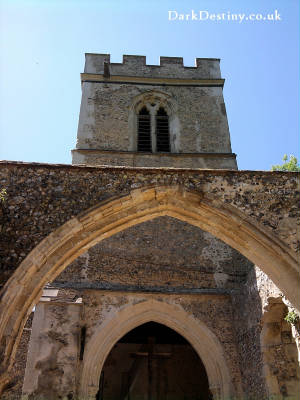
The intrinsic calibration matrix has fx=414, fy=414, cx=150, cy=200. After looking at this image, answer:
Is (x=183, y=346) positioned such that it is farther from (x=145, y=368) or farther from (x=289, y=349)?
(x=289, y=349)

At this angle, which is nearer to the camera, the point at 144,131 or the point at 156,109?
the point at 144,131

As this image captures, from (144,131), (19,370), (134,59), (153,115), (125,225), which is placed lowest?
(19,370)

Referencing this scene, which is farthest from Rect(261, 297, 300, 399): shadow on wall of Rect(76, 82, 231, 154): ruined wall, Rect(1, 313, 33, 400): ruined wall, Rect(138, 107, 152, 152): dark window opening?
Rect(138, 107, 152, 152): dark window opening

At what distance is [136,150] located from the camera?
1186cm

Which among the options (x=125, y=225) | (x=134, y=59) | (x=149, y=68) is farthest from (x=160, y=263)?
(x=134, y=59)

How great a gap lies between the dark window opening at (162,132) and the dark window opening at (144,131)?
278mm

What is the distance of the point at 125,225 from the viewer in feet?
17.4

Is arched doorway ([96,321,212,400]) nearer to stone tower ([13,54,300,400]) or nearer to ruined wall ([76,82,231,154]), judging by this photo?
stone tower ([13,54,300,400])

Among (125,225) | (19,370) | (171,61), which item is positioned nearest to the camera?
(125,225)

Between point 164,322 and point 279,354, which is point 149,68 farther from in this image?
point 279,354

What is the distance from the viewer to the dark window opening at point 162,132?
1233 centimetres

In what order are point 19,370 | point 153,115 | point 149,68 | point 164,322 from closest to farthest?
point 19,370 < point 164,322 < point 153,115 < point 149,68

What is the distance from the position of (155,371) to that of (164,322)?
2980 millimetres

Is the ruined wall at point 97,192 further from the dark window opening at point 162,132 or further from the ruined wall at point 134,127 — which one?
the dark window opening at point 162,132
